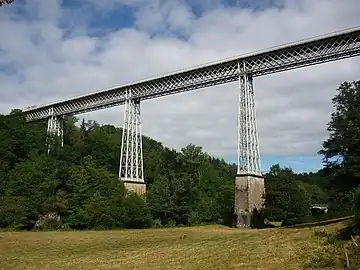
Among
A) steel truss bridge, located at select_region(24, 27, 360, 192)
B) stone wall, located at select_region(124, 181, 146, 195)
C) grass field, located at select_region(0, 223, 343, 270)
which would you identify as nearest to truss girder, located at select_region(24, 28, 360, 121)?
steel truss bridge, located at select_region(24, 27, 360, 192)

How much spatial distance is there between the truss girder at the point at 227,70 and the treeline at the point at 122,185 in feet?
15.2

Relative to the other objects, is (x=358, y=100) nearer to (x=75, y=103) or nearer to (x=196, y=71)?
(x=196, y=71)

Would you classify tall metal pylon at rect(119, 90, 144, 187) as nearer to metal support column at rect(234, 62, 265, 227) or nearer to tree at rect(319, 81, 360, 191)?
metal support column at rect(234, 62, 265, 227)

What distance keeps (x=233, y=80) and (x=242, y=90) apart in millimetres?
2242

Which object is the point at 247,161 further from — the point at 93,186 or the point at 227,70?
the point at 93,186

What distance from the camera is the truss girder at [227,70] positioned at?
144ft

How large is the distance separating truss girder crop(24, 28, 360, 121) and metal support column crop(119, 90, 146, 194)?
59.2 inches

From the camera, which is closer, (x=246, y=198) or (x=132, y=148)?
(x=246, y=198)

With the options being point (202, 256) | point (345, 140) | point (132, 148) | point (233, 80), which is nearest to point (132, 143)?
point (132, 148)

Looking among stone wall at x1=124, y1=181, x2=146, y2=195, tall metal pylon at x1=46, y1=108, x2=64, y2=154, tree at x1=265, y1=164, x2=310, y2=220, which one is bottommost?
tree at x1=265, y1=164, x2=310, y2=220

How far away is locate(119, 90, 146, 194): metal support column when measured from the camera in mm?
57750

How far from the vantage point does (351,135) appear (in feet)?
129

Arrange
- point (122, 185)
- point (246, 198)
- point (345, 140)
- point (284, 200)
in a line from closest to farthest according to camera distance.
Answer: point (345, 140)
point (246, 198)
point (284, 200)
point (122, 185)

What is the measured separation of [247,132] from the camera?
48.8 meters
